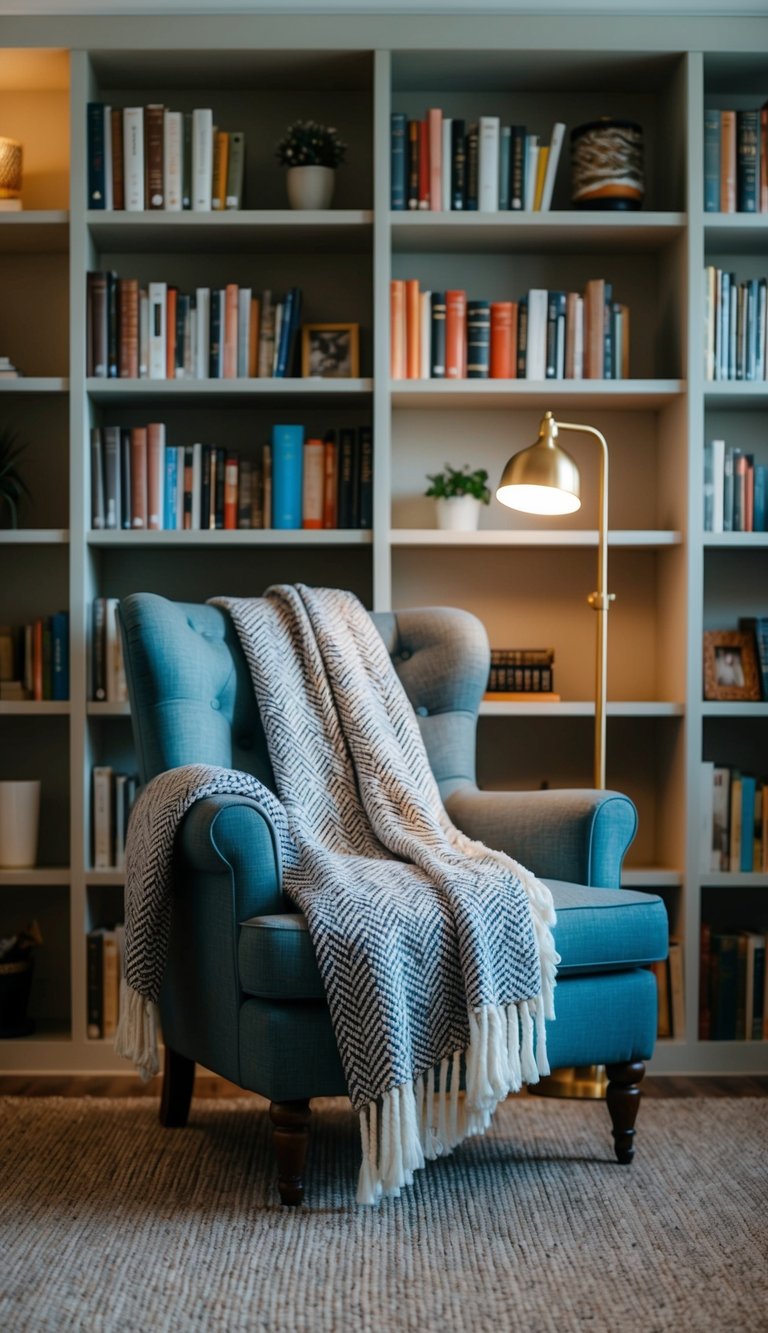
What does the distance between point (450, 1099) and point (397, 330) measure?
6.12ft

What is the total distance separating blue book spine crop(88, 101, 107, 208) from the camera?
10.2ft

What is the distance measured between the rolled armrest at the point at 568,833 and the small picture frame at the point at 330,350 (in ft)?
4.16

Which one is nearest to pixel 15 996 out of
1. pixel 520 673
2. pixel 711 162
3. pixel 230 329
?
pixel 520 673

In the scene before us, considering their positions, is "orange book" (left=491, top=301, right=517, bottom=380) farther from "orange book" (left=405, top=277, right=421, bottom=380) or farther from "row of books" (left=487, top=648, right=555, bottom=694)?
"row of books" (left=487, top=648, right=555, bottom=694)

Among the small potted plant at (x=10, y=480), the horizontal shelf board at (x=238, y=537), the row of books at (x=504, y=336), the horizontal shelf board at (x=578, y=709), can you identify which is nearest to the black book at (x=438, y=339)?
the row of books at (x=504, y=336)

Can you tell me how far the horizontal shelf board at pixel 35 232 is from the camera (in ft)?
10.2

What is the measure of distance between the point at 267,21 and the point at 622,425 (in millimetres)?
1332

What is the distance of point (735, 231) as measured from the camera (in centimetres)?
313

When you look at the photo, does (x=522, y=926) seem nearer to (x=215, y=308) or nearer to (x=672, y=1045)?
(x=672, y=1045)

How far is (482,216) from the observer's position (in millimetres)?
3096

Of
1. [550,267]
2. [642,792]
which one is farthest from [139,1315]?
[550,267]

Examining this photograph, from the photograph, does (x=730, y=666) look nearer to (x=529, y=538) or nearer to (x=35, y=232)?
(x=529, y=538)

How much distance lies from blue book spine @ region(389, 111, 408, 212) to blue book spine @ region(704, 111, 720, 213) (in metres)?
0.73

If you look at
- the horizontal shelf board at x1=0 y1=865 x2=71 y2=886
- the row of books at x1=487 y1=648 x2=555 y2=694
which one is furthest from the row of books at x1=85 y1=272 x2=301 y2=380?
the horizontal shelf board at x1=0 y1=865 x2=71 y2=886
